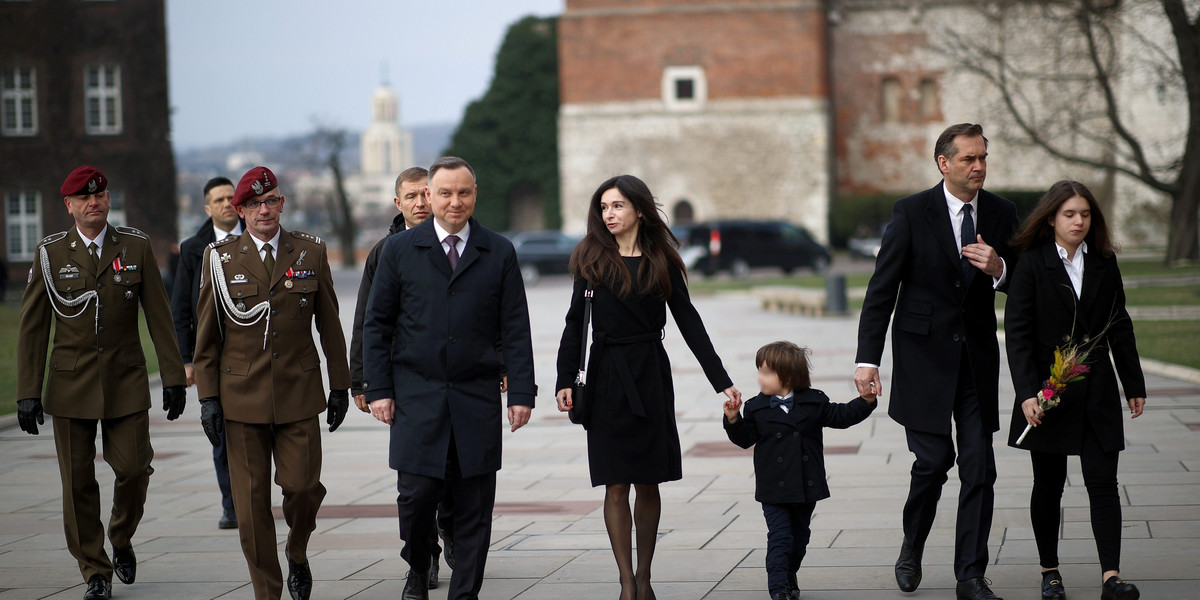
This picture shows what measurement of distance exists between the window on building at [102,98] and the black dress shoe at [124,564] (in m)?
30.9

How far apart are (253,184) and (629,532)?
2.08m

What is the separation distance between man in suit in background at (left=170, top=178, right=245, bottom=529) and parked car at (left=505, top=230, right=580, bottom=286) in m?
30.0

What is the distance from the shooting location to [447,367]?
4.99 m

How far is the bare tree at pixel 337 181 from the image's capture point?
5500 cm

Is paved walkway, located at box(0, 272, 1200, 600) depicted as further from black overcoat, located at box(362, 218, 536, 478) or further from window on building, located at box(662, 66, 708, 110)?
window on building, located at box(662, 66, 708, 110)

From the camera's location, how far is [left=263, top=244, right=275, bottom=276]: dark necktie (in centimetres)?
546

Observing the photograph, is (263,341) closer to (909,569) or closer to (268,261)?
(268,261)

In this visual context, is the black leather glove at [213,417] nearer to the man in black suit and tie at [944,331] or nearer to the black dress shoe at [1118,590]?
the man in black suit and tie at [944,331]

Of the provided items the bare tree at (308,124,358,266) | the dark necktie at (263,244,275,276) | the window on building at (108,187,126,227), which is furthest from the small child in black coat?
the bare tree at (308,124,358,266)

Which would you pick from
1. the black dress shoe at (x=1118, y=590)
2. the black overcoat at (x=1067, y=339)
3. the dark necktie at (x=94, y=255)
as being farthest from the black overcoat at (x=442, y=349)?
the black dress shoe at (x=1118, y=590)

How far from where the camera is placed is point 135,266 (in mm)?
6020

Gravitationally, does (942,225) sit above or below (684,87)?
below

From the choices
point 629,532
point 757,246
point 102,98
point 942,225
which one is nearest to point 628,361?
point 629,532

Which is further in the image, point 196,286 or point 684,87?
point 684,87
